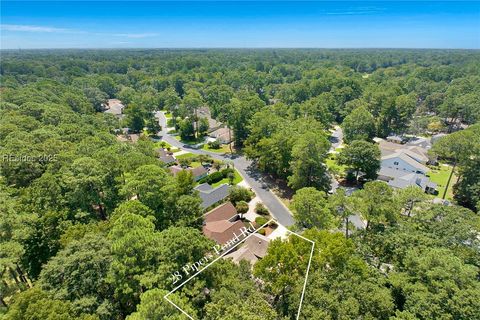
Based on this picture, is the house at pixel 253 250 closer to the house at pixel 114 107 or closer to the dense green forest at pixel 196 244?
the dense green forest at pixel 196 244

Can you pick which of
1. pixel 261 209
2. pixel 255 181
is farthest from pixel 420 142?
pixel 261 209

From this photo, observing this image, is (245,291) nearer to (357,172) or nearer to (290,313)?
(290,313)

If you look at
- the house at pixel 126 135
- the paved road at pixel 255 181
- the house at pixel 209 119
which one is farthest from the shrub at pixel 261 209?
the house at pixel 126 135

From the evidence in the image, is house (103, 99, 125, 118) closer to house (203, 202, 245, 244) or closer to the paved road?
the paved road

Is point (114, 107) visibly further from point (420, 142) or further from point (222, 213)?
point (420, 142)

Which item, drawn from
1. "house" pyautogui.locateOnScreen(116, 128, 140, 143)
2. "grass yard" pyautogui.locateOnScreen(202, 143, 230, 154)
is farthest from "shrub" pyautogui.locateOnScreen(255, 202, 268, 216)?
"house" pyautogui.locateOnScreen(116, 128, 140, 143)
